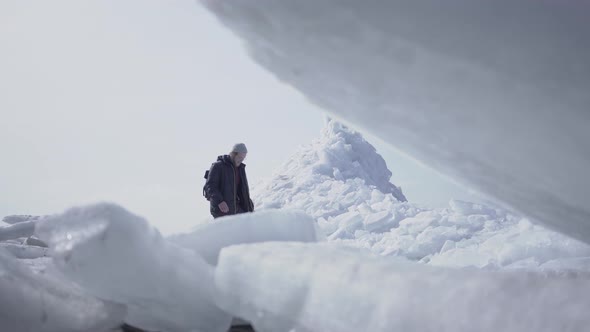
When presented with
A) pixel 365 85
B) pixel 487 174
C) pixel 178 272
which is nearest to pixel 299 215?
pixel 178 272

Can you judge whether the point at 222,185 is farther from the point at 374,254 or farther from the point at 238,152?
the point at 374,254

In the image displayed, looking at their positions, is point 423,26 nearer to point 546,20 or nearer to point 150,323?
point 546,20

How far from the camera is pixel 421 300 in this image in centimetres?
114

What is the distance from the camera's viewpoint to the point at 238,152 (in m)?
4.32

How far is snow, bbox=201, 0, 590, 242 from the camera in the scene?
33.1 inches

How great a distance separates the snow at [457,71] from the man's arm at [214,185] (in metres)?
2.83

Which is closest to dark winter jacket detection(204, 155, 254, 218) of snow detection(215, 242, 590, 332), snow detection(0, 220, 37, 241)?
snow detection(0, 220, 37, 241)

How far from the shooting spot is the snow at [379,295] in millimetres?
1052

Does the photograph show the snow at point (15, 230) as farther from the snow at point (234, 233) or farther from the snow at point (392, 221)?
the snow at point (392, 221)

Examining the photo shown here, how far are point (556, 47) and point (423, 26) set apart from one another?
0.23m

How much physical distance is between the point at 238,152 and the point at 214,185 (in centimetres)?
38

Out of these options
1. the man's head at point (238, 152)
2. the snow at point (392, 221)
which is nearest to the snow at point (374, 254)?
the man's head at point (238, 152)

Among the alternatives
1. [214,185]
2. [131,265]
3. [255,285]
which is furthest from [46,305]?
[214,185]

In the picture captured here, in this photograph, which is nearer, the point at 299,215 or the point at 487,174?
the point at 487,174
